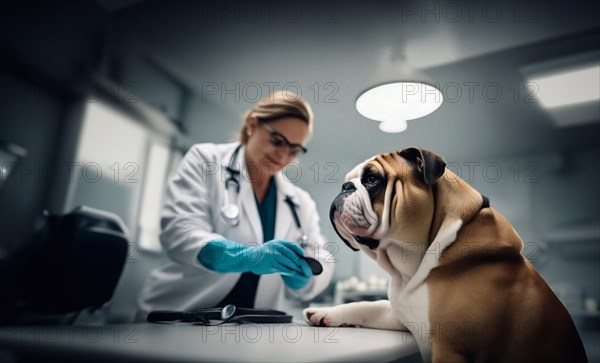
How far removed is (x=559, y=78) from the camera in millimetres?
1071

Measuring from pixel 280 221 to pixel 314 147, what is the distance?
258 mm

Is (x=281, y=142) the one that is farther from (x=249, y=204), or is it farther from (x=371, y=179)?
(x=371, y=179)

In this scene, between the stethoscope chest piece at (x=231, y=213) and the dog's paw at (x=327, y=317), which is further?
the stethoscope chest piece at (x=231, y=213)

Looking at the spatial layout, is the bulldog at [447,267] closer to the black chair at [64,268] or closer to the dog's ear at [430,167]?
the dog's ear at [430,167]

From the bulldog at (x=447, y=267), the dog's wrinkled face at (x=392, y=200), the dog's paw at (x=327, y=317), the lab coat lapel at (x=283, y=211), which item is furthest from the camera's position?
the lab coat lapel at (x=283, y=211)

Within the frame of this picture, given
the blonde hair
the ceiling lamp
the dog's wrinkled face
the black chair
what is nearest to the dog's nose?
the dog's wrinkled face

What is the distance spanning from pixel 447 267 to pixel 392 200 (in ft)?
0.50

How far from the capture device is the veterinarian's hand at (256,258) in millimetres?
886

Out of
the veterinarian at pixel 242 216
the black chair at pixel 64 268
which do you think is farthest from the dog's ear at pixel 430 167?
the black chair at pixel 64 268

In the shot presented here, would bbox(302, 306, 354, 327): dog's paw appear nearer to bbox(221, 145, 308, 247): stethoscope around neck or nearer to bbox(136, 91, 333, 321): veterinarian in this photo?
bbox(136, 91, 333, 321): veterinarian

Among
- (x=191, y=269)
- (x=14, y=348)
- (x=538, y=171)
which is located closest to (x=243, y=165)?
(x=191, y=269)

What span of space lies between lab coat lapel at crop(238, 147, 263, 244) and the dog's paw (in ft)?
1.03

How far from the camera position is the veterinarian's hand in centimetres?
89

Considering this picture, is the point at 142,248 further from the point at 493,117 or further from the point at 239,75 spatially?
the point at 493,117
